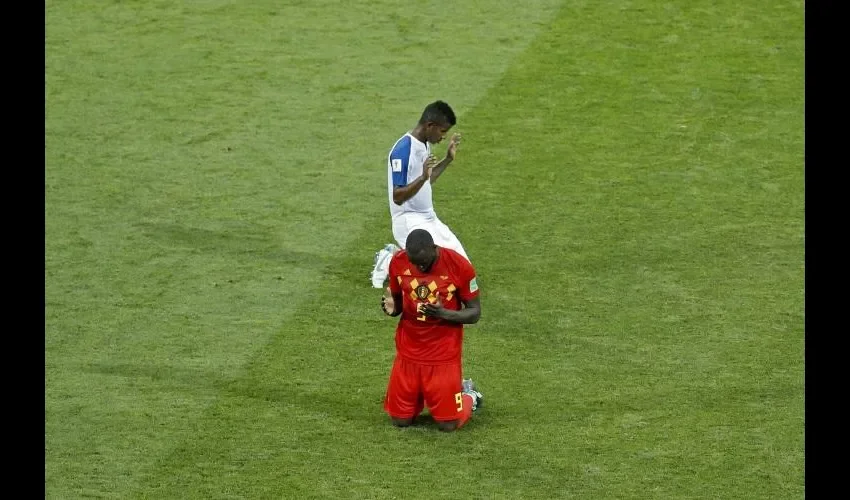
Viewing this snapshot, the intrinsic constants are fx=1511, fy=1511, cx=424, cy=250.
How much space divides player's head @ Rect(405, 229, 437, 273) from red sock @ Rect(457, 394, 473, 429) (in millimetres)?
977

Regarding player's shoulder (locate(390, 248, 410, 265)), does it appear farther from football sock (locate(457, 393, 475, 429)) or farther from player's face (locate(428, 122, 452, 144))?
player's face (locate(428, 122, 452, 144))

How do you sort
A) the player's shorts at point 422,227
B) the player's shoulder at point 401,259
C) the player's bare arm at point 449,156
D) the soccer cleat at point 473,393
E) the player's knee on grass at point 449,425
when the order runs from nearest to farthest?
the player's shoulder at point 401,259
the player's knee on grass at point 449,425
the soccer cleat at point 473,393
the player's bare arm at point 449,156
the player's shorts at point 422,227

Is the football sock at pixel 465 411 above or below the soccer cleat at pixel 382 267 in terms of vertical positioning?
above

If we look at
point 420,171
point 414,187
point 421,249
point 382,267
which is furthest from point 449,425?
point 382,267

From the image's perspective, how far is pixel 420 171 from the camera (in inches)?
436

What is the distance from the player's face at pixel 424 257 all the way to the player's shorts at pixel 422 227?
1.68 m

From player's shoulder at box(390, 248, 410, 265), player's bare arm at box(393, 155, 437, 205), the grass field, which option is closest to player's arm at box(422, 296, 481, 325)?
player's shoulder at box(390, 248, 410, 265)

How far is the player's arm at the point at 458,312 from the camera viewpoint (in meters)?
9.41

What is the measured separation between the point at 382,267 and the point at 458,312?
101 inches

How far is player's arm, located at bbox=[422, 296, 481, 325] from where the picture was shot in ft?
30.9

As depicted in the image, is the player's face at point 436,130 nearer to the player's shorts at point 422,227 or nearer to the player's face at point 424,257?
the player's shorts at point 422,227

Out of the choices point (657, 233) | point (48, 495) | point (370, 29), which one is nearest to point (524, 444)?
point (48, 495)

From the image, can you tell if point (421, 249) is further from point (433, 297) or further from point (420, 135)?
point (420, 135)

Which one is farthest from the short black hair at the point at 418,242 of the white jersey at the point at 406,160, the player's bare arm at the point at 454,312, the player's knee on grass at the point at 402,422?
the white jersey at the point at 406,160
